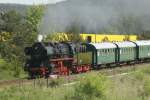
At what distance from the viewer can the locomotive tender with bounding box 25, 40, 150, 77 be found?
1284 inches

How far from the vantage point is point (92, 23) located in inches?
3942

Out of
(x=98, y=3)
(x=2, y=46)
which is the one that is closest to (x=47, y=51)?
(x=2, y=46)

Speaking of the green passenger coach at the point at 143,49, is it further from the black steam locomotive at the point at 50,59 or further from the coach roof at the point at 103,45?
the black steam locomotive at the point at 50,59

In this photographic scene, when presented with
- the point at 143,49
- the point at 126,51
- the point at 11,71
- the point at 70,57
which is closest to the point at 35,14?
the point at 143,49

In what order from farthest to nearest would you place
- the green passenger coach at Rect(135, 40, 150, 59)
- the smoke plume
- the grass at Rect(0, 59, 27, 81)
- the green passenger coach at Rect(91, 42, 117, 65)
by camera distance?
the smoke plume, the green passenger coach at Rect(135, 40, 150, 59), the green passenger coach at Rect(91, 42, 117, 65), the grass at Rect(0, 59, 27, 81)

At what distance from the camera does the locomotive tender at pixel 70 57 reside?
32.6 m

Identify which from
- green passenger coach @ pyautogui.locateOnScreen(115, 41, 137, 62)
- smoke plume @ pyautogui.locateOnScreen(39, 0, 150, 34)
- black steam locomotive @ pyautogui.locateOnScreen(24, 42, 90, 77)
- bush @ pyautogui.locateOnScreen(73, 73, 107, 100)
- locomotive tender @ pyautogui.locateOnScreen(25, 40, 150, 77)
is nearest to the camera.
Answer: bush @ pyautogui.locateOnScreen(73, 73, 107, 100)

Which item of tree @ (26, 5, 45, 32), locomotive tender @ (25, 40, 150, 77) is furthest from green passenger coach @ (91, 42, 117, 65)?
tree @ (26, 5, 45, 32)

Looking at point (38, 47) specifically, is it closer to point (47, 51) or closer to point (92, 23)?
point (47, 51)

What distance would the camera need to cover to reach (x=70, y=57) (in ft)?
114

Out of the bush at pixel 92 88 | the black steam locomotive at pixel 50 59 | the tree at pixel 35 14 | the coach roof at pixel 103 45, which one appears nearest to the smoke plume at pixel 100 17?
the tree at pixel 35 14

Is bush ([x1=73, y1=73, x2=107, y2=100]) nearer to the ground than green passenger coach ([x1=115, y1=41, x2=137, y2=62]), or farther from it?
farther from it

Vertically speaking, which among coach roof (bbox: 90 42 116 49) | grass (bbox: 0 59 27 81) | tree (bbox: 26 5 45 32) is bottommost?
grass (bbox: 0 59 27 81)

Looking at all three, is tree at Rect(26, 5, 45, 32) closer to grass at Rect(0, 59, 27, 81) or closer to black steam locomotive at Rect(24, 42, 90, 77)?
grass at Rect(0, 59, 27, 81)
